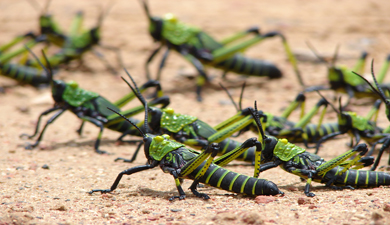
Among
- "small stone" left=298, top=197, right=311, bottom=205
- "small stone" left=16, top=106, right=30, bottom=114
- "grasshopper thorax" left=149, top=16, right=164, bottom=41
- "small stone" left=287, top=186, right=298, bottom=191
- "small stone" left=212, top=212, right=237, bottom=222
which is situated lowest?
"small stone" left=16, top=106, right=30, bottom=114

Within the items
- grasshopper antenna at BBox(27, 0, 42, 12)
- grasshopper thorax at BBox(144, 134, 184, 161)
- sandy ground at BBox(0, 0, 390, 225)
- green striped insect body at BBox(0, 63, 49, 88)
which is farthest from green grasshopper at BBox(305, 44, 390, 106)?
grasshopper antenna at BBox(27, 0, 42, 12)

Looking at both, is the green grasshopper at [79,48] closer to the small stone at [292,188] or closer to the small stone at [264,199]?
the small stone at [292,188]

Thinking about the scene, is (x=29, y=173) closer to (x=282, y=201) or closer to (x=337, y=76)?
(x=282, y=201)

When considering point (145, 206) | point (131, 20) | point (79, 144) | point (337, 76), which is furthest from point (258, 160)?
point (131, 20)

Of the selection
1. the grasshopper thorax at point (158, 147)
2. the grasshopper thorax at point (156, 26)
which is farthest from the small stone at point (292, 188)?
the grasshopper thorax at point (156, 26)

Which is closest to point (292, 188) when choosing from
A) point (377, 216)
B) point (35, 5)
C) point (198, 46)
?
point (377, 216)

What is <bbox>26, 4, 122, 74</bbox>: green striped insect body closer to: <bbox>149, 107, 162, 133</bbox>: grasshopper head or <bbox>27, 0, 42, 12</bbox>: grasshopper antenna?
<bbox>27, 0, 42, 12</bbox>: grasshopper antenna
